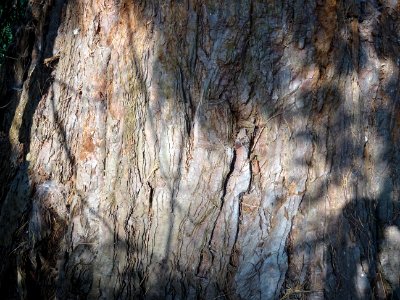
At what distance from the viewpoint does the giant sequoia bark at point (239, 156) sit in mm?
2613

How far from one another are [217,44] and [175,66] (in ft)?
0.77

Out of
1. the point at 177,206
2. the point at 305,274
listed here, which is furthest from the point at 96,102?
the point at 305,274

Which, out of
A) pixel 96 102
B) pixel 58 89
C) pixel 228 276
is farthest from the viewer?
pixel 58 89

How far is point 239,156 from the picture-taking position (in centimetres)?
265

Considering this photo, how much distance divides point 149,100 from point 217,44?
44 cm

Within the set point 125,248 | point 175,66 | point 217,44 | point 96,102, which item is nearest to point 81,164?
point 96,102

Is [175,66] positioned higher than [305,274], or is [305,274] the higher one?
[175,66]

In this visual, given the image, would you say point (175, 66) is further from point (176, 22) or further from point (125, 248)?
point (125, 248)

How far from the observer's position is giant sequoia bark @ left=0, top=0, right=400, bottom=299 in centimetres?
261

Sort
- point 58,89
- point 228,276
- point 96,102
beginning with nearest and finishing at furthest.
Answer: point 228,276 < point 96,102 < point 58,89

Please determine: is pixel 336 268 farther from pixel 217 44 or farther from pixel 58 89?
pixel 58 89

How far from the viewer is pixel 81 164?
2.84 meters

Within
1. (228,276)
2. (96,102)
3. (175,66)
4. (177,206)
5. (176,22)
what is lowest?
(228,276)

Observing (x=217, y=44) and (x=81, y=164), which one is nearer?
(x=217, y=44)
